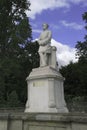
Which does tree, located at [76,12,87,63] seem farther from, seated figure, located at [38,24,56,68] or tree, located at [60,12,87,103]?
seated figure, located at [38,24,56,68]

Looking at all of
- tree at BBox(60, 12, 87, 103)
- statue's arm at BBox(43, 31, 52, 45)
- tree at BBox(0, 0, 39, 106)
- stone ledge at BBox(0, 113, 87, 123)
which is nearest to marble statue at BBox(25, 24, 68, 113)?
statue's arm at BBox(43, 31, 52, 45)

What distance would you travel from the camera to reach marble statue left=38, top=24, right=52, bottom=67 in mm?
14235

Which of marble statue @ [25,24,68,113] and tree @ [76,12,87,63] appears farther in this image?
tree @ [76,12,87,63]

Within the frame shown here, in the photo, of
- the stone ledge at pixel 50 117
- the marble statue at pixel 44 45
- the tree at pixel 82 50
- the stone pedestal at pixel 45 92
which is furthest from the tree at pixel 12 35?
the stone ledge at pixel 50 117

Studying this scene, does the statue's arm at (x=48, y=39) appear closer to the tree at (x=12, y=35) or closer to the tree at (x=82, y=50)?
the tree at (x=12, y=35)

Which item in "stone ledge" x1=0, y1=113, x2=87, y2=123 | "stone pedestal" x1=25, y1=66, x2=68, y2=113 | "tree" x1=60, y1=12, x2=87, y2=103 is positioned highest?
"tree" x1=60, y1=12, x2=87, y2=103

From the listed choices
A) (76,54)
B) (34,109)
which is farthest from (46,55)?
(76,54)

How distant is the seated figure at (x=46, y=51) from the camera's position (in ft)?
46.8

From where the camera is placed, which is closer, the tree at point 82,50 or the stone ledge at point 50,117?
the stone ledge at point 50,117

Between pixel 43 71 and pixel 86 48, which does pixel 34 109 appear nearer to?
pixel 43 71

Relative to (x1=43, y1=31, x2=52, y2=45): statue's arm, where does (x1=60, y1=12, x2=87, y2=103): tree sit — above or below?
above

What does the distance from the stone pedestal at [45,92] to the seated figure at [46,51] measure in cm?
53

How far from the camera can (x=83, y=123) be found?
19.0 ft

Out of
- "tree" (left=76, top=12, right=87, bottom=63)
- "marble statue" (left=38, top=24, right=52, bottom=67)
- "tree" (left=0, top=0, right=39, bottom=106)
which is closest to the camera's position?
"marble statue" (left=38, top=24, right=52, bottom=67)
